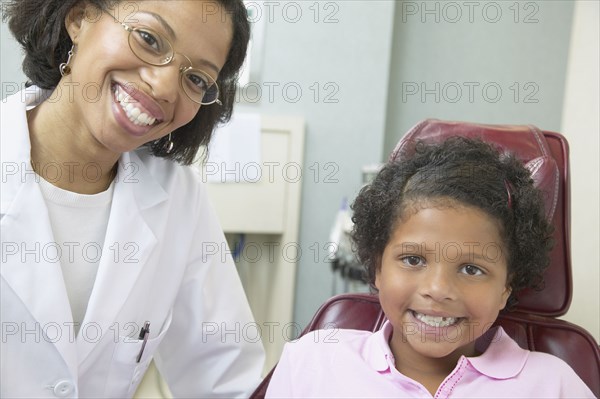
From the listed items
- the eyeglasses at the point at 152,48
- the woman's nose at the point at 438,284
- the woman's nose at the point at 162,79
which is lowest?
the woman's nose at the point at 438,284

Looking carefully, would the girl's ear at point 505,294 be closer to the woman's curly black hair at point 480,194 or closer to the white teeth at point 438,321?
the woman's curly black hair at point 480,194

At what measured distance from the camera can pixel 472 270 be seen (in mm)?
1114

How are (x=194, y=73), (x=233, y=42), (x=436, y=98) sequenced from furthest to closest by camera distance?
(x=436, y=98)
(x=233, y=42)
(x=194, y=73)

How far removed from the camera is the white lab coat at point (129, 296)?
45.4 inches

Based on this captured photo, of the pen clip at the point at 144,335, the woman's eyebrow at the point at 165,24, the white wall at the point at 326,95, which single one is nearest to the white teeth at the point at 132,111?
the woman's eyebrow at the point at 165,24

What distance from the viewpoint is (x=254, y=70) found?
253 centimetres

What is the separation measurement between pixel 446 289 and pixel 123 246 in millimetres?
621

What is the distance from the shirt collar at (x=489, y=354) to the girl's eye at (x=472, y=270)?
0.16m

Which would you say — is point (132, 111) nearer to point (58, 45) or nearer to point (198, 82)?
point (198, 82)

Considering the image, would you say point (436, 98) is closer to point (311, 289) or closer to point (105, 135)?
point (311, 289)

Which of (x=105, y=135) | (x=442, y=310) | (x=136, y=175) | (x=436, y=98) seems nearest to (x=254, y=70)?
(x=436, y=98)

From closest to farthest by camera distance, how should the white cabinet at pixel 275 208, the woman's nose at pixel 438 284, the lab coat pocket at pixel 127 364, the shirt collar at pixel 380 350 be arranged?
1. the woman's nose at pixel 438 284
2. the shirt collar at pixel 380 350
3. the lab coat pocket at pixel 127 364
4. the white cabinet at pixel 275 208

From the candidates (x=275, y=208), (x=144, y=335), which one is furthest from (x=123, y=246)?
(x=275, y=208)

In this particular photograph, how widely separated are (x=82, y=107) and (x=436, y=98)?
1.84 metres
